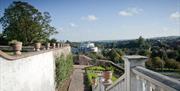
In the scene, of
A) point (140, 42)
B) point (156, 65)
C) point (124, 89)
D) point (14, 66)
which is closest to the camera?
point (124, 89)

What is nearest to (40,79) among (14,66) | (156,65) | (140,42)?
(14,66)

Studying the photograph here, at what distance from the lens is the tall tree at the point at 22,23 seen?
23398 millimetres

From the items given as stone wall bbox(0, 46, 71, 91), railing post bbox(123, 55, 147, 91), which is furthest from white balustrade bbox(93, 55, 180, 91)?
stone wall bbox(0, 46, 71, 91)

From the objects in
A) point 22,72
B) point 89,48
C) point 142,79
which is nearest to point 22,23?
point 22,72

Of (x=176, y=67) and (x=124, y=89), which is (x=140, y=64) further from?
(x=176, y=67)

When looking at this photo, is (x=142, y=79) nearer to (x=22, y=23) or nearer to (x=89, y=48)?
(x=22, y=23)

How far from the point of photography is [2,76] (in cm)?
474

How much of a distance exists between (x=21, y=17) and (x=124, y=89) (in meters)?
22.4

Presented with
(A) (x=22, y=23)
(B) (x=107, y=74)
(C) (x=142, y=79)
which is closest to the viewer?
(C) (x=142, y=79)

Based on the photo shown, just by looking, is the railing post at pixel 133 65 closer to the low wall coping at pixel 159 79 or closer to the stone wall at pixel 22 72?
the low wall coping at pixel 159 79

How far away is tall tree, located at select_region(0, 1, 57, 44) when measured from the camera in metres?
23.4

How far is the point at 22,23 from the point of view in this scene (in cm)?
2384

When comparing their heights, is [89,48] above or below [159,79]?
below

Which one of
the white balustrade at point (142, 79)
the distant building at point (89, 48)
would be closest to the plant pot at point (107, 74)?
the white balustrade at point (142, 79)
